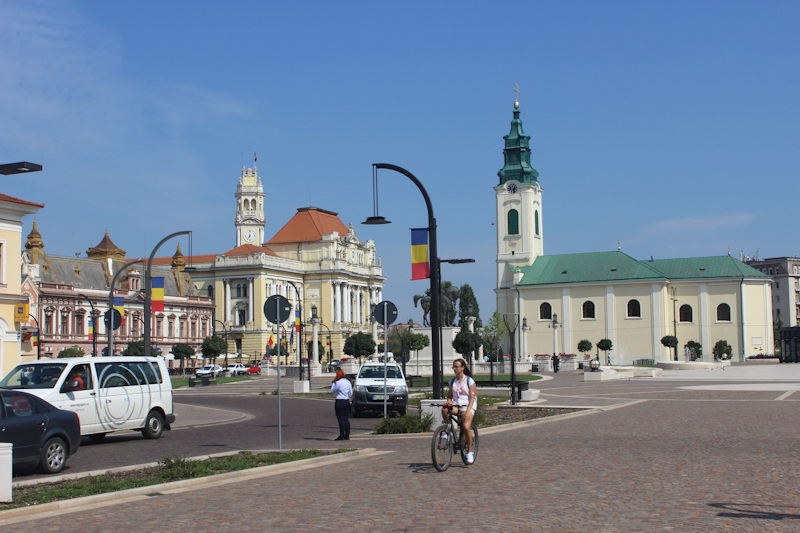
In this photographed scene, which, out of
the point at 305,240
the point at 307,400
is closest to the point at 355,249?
the point at 305,240

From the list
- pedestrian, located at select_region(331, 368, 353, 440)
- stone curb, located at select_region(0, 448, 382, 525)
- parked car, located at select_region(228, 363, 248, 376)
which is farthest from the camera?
parked car, located at select_region(228, 363, 248, 376)

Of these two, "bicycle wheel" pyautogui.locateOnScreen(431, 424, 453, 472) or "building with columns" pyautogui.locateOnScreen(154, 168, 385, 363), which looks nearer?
"bicycle wheel" pyautogui.locateOnScreen(431, 424, 453, 472)

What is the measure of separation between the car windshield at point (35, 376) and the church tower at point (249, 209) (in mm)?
126632

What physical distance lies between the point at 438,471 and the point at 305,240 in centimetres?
12067

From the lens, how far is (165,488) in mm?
11844

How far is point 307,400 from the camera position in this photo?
37.4m

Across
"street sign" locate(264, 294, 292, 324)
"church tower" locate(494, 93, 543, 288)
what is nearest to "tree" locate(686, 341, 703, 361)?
"church tower" locate(494, 93, 543, 288)

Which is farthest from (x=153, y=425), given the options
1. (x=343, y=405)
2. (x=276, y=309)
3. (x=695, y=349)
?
(x=695, y=349)

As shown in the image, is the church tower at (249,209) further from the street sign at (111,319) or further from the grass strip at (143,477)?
the grass strip at (143,477)

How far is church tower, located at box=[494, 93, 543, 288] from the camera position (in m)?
111

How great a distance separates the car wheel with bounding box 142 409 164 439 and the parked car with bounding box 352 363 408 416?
794 cm

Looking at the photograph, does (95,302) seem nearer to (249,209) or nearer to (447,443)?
(249,209)

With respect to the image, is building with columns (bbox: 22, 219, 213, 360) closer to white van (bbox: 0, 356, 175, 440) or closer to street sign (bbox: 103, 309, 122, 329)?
street sign (bbox: 103, 309, 122, 329)

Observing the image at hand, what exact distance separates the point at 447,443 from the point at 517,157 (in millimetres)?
101627
